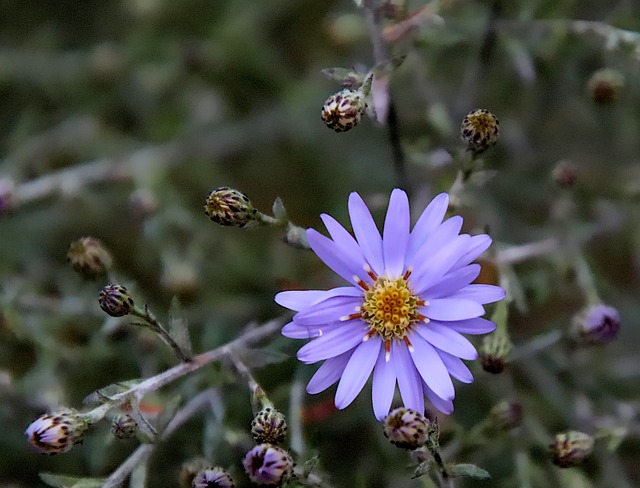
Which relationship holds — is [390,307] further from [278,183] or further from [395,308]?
[278,183]

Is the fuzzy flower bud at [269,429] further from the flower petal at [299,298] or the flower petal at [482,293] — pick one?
the flower petal at [482,293]

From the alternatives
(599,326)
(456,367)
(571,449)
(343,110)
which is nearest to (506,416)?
(571,449)

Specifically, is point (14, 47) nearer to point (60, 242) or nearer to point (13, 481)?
point (60, 242)

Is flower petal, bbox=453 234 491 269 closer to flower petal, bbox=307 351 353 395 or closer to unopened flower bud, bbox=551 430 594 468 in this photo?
flower petal, bbox=307 351 353 395

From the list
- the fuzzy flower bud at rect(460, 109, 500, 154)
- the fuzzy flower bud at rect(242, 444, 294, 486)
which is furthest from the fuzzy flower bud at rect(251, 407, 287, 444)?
the fuzzy flower bud at rect(460, 109, 500, 154)

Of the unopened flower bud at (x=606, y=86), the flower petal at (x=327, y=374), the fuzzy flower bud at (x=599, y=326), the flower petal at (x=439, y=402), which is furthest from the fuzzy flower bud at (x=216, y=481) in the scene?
the unopened flower bud at (x=606, y=86)
